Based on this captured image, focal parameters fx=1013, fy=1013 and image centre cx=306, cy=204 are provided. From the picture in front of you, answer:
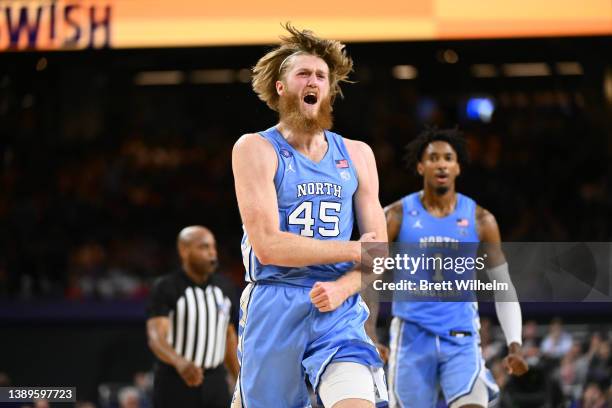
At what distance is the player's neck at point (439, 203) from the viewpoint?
6811 mm

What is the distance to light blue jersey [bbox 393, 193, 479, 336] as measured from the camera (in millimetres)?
6688

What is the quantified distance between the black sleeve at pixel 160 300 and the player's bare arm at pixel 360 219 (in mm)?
3363

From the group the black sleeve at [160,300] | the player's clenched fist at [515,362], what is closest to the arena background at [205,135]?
the player's clenched fist at [515,362]

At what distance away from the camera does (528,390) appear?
8945 millimetres

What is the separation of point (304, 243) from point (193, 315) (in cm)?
364

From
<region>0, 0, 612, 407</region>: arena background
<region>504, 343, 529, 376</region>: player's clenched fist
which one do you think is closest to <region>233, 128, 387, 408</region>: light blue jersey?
<region>504, 343, 529, 376</region>: player's clenched fist

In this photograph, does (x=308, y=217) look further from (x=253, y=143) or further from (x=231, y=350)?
(x=231, y=350)

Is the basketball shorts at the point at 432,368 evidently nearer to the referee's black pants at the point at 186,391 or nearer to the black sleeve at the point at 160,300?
the referee's black pants at the point at 186,391

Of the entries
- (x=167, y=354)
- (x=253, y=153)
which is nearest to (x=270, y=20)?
(x=167, y=354)

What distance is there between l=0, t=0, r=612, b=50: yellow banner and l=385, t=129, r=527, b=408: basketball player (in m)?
4.00

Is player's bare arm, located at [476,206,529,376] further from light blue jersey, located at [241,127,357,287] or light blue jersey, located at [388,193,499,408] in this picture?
light blue jersey, located at [241,127,357,287]

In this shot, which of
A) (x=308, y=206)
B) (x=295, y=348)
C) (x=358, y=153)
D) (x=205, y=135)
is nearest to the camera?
(x=295, y=348)

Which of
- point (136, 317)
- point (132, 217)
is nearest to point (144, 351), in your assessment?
point (136, 317)

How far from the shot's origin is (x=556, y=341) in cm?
1098
